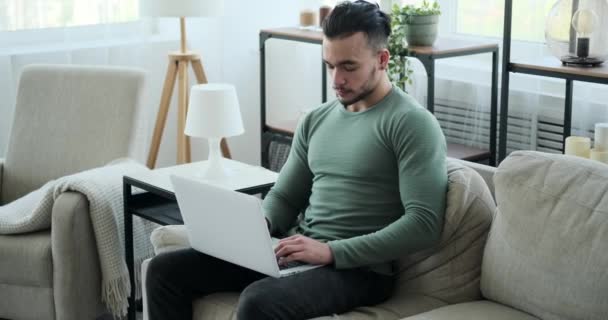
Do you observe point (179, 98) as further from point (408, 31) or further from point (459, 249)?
point (459, 249)

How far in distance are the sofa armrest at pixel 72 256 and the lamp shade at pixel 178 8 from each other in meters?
1.06

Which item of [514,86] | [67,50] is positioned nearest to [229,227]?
[514,86]

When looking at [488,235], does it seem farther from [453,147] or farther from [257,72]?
[257,72]

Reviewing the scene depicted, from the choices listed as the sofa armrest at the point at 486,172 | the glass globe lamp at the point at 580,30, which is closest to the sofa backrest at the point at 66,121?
the sofa armrest at the point at 486,172

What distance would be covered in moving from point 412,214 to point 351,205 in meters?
0.19

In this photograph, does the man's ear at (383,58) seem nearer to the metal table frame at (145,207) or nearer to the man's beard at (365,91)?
the man's beard at (365,91)

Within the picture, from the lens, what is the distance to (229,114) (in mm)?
2752

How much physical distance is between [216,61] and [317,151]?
2007mm

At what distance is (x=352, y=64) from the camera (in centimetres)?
212

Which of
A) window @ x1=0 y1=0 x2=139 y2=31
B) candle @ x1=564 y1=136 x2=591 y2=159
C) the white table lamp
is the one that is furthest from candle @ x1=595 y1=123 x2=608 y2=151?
window @ x1=0 y1=0 x2=139 y2=31

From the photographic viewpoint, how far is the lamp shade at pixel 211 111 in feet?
8.91

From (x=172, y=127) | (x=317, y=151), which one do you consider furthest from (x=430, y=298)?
(x=172, y=127)

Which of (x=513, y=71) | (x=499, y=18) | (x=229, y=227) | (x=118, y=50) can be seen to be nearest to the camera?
(x=229, y=227)

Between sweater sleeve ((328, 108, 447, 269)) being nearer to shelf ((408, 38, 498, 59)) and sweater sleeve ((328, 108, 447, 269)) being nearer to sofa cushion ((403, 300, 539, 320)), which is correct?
sofa cushion ((403, 300, 539, 320))
